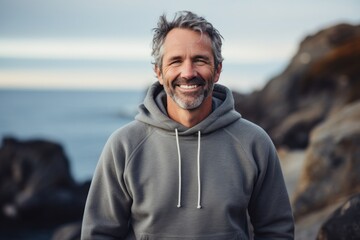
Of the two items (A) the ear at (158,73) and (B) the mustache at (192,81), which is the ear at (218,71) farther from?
(A) the ear at (158,73)

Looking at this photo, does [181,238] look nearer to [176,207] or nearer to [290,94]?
[176,207]

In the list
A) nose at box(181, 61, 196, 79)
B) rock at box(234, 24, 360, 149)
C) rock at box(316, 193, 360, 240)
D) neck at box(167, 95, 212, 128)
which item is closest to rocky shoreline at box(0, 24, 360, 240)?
rock at box(234, 24, 360, 149)

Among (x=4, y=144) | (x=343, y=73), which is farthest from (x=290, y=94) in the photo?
(x=4, y=144)

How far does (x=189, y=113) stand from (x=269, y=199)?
79 cm

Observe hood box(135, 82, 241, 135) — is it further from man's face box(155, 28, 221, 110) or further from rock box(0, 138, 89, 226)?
rock box(0, 138, 89, 226)

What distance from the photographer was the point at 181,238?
152 inches

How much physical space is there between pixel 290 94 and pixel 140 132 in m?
27.3

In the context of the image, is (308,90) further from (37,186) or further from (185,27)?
(185,27)

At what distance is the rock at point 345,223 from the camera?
519 cm

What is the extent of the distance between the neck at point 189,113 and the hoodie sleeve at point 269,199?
412 mm

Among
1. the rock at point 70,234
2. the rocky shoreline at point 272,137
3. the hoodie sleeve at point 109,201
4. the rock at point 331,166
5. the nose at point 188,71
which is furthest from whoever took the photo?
the rocky shoreline at point 272,137

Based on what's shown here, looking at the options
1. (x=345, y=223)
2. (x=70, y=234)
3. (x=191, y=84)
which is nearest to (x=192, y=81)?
(x=191, y=84)

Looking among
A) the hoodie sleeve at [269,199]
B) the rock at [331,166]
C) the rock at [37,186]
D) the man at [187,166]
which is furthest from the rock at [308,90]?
the man at [187,166]

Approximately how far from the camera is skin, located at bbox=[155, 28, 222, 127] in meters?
3.86
